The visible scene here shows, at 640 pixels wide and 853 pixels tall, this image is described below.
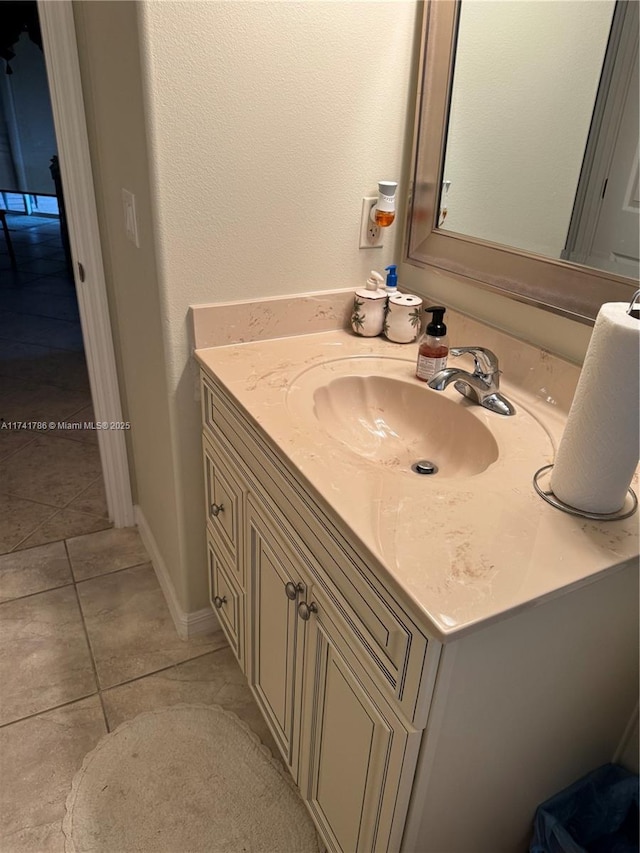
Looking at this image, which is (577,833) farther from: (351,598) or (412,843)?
(351,598)

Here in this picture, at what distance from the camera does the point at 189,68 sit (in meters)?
1.11

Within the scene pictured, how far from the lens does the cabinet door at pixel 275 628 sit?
1.06m

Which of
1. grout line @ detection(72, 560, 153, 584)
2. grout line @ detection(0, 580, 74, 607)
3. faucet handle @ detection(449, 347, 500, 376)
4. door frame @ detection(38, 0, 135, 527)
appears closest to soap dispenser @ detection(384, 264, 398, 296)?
faucet handle @ detection(449, 347, 500, 376)

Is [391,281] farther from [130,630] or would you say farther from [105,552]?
[105,552]

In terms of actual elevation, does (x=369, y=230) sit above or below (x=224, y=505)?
above

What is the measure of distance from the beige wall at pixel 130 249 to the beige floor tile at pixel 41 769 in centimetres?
39

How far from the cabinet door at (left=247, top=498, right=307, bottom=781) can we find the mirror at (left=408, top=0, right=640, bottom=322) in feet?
2.19

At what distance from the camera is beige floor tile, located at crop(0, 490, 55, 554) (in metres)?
2.06

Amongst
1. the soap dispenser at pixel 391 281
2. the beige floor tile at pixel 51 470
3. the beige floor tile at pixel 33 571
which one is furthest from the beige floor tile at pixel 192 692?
the soap dispenser at pixel 391 281

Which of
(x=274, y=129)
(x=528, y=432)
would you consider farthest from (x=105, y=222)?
(x=528, y=432)

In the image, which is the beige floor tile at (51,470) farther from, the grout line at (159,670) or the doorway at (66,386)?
the grout line at (159,670)

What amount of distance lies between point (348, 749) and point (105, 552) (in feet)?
4.39

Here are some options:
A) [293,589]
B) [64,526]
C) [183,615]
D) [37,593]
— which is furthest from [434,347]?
[64,526]

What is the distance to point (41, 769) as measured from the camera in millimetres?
Answer: 1347
